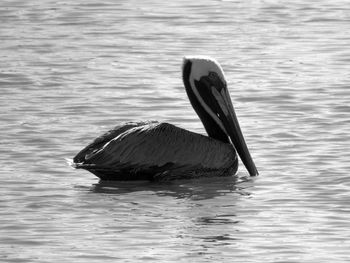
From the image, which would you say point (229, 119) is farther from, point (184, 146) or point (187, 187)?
point (187, 187)

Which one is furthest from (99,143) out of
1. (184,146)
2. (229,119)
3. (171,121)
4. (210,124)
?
(171,121)

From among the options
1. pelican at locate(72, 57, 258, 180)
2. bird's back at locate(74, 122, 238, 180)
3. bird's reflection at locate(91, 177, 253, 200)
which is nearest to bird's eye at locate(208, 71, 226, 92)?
pelican at locate(72, 57, 258, 180)

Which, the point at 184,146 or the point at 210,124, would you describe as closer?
the point at 184,146

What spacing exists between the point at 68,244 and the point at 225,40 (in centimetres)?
879

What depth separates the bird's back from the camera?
11.7m

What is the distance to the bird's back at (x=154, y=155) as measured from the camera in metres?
11.7

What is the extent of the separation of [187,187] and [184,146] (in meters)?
0.34

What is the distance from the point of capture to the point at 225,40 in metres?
18.4

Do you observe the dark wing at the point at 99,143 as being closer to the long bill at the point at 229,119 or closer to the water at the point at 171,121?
the water at the point at 171,121

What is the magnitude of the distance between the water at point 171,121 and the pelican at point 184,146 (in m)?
0.12

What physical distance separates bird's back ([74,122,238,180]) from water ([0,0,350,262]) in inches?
4.0

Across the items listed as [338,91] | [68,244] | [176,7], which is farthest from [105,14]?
[68,244]

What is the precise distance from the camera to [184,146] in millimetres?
12078

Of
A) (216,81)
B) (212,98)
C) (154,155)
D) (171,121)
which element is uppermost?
(216,81)
